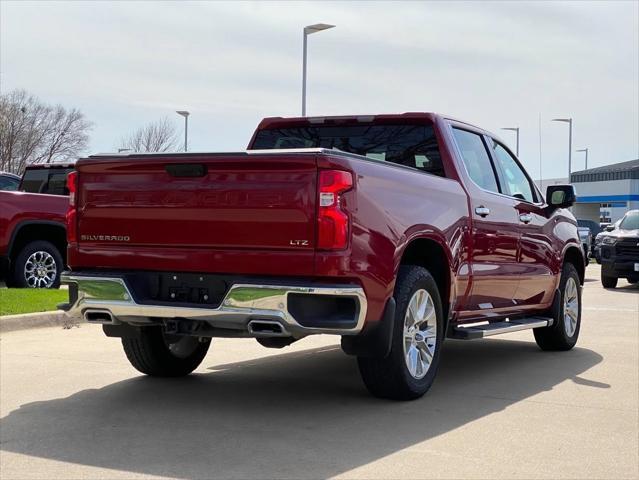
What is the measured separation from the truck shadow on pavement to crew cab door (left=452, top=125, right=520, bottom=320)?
0.62 meters

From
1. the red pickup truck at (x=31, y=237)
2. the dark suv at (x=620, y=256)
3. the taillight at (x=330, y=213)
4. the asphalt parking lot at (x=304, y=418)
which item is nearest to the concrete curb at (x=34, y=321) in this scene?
the asphalt parking lot at (x=304, y=418)

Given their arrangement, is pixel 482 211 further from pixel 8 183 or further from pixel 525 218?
pixel 8 183

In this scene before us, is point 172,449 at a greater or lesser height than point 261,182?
lesser

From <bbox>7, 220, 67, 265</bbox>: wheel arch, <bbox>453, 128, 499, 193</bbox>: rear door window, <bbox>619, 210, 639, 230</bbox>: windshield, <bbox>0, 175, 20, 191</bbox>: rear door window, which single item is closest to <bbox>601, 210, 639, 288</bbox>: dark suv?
<bbox>619, 210, 639, 230</bbox>: windshield

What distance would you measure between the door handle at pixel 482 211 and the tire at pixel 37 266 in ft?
24.9

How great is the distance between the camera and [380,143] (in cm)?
725

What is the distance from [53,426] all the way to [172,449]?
3.06 feet

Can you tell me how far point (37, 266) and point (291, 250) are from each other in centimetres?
842

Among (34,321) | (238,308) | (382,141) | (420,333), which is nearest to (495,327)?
(420,333)

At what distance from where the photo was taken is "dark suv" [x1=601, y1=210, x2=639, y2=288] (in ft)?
60.5

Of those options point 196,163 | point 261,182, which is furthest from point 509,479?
point 196,163

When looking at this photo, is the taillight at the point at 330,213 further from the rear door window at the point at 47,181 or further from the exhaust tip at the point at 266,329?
the rear door window at the point at 47,181

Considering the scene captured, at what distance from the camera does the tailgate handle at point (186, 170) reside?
5.56 meters

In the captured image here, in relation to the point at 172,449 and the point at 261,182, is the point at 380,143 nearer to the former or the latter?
the point at 261,182
